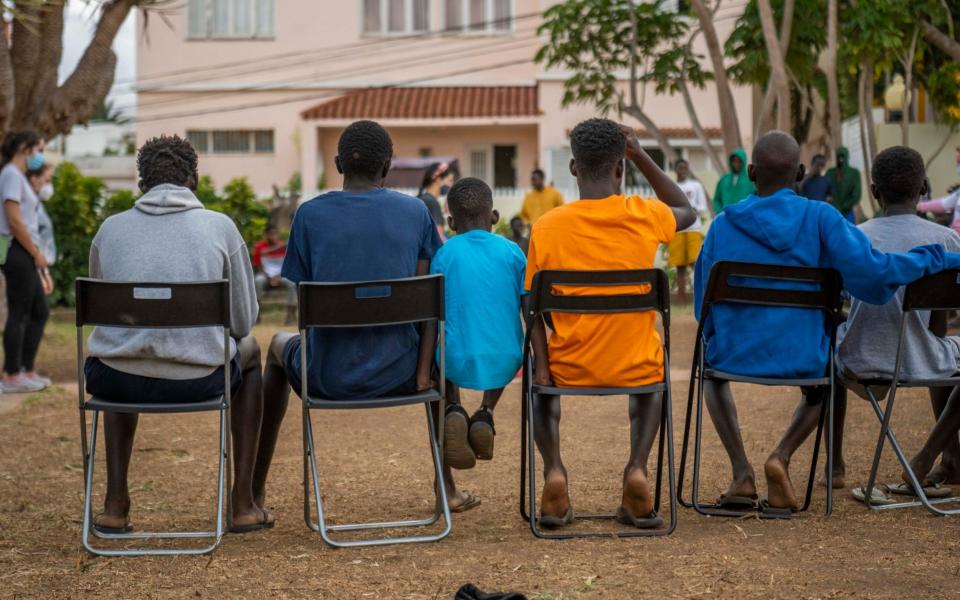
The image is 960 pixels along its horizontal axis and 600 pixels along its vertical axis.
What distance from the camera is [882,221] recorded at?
18.4 feet

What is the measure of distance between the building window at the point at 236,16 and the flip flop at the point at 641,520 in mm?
29979

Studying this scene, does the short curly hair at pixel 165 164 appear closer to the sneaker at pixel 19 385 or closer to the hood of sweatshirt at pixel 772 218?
the hood of sweatshirt at pixel 772 218

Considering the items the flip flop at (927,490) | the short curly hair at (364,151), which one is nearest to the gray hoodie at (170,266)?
the short curly hair at (364,151)

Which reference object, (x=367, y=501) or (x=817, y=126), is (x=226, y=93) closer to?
(x=817, y=126)

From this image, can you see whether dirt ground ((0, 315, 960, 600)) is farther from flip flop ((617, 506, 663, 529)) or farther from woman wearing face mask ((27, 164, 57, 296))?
woman wearing face mask ((27, 164, 57, 296))

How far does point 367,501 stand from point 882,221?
100 inches

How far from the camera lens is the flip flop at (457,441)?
16.8ft

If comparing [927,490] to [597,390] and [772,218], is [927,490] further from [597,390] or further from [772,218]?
[597,390]

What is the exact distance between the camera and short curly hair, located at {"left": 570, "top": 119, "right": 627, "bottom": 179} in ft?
16.8

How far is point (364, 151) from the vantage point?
5152mm

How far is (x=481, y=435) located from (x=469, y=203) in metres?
0.98

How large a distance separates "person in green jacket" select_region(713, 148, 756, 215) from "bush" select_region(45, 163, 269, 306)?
22.2 ft

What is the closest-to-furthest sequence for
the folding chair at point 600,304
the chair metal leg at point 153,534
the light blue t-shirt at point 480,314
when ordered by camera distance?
the chair metal leg at point 153,534, the folding chair at point 600,304, the light blue t-shirt at point 480,314

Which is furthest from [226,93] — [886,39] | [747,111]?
[886,39]
